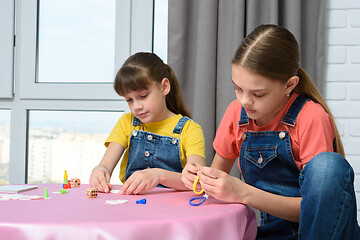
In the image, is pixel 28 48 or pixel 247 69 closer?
pixel 247 69

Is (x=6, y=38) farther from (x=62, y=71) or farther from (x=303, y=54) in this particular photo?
(x=303, y=54)

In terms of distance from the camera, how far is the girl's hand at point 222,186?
3.12 feet

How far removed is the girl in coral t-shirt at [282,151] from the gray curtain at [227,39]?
0.63 m

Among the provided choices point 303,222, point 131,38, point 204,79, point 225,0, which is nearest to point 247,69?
point 303,222

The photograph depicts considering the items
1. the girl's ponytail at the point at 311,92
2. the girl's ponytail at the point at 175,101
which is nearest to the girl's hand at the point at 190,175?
the girl's ponytail at the point at 311,92

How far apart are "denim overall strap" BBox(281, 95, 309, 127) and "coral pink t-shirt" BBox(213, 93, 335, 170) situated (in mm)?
11

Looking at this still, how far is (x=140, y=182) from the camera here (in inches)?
44.5

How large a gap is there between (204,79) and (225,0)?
41cm

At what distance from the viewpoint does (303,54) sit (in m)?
1.97

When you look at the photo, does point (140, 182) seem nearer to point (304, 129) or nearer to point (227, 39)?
point (304, 129)

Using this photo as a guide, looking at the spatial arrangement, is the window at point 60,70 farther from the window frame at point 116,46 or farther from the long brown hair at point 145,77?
the long brown hair at point 145,77

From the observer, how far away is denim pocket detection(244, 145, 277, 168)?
119 centimetres

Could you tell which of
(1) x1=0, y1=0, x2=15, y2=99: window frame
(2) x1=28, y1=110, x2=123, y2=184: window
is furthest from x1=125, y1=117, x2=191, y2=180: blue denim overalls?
(1) x1=0, y1=0, x2=15, y2=99: window frame

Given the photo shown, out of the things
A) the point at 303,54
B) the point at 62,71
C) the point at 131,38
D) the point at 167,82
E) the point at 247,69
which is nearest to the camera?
the point at 247,69
